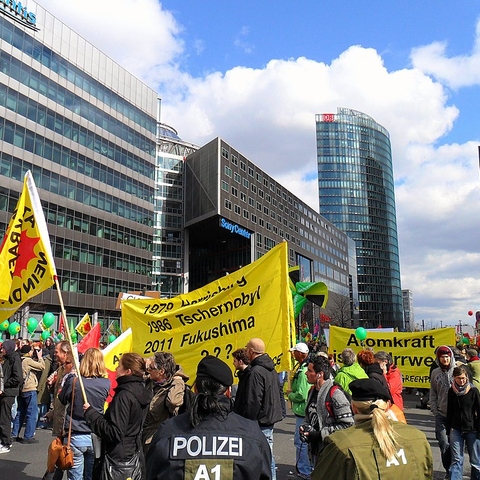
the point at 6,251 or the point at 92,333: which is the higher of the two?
the point at 6,251

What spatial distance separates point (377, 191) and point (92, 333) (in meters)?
155

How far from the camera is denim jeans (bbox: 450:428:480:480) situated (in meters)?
5.91

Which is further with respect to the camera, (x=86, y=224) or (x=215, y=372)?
(x=86, y=224)

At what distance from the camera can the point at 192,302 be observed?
25.0 ft

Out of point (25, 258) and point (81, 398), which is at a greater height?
point (25, 258)

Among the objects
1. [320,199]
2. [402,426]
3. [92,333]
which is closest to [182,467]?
[402,426]

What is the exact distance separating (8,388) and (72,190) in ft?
142

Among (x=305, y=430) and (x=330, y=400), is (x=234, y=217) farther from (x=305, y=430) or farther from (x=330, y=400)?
(x=330, y=400)

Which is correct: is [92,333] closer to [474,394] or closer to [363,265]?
[474,394]

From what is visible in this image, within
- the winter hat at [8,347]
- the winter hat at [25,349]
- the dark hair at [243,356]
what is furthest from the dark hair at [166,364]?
the winter hat at [25,349]

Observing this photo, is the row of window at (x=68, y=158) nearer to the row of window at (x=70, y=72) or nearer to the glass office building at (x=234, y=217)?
the row of window at (x=70, y=72)

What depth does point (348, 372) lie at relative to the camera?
6352mm

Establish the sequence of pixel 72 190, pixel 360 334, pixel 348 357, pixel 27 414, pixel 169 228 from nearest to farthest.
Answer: pixel 348 357 → pixel 27 414 → pixel 360 334 → pixel 72 190 → pixel 169 228

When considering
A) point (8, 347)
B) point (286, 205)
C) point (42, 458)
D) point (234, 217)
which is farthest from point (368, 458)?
point (286, 205)
